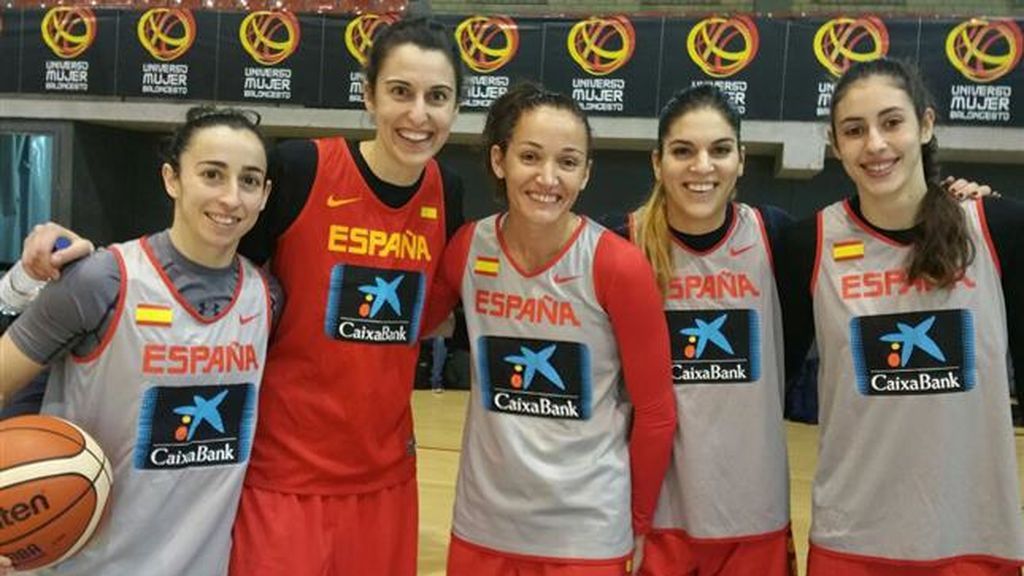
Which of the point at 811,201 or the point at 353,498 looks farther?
the point at 811,201

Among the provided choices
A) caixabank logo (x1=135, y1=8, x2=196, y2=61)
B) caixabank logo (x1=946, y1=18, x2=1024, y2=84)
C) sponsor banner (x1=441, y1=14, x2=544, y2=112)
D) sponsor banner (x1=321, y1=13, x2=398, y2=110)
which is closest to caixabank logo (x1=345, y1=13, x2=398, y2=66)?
sponsor banner (x1=321, y1=13, x2=398, y2=110)

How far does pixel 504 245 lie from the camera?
2049mm

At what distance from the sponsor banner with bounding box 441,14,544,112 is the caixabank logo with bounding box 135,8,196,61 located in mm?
2197

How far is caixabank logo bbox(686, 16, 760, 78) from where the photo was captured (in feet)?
22.8

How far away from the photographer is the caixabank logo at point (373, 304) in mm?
2021

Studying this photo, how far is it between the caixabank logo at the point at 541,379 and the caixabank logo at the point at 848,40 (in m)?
5.65

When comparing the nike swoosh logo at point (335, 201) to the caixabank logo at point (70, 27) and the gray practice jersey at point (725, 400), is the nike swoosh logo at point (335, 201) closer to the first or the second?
the gray practice jersey at point (725, 400)

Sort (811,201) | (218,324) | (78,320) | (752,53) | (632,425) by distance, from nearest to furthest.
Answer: (78,320), (218,324), (632,425), (752,53), (811,201)

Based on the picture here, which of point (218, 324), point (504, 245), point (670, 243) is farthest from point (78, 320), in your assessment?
point (670, 243)

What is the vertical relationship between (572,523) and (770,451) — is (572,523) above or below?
below

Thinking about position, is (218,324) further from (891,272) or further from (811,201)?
(811,201)

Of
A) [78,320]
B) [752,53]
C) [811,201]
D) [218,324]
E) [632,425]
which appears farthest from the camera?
[811,201]

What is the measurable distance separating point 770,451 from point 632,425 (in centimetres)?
33

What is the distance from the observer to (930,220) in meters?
1.90
